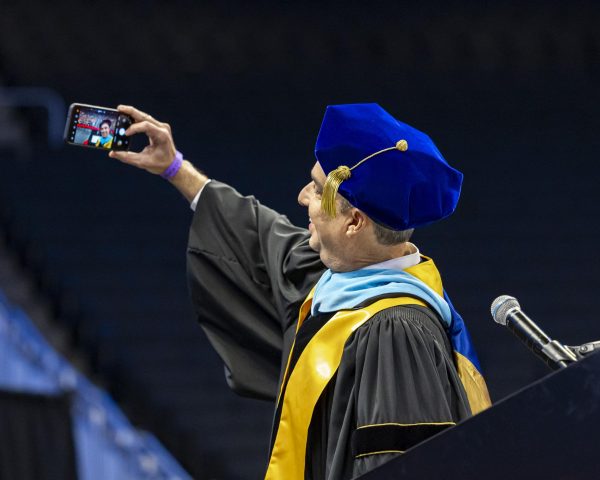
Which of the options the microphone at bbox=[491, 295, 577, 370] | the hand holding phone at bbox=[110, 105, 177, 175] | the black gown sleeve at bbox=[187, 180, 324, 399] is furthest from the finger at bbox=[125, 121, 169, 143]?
the microphone at bbox=[491, 295, 577, 370]

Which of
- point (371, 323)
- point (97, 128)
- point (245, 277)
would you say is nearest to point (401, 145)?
point (371, 323)

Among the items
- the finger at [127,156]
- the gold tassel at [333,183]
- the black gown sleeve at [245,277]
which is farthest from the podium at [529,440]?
the finger at [127,156]

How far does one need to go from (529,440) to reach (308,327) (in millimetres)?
852

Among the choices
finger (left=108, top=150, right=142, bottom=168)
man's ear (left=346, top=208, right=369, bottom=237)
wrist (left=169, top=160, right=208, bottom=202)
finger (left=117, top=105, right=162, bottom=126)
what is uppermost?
finger (left=117, top=105, right=162, bottom=126)

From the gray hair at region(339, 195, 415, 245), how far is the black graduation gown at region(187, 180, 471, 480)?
0.42 feet

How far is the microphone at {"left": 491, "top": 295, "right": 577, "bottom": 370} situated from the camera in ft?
4.51

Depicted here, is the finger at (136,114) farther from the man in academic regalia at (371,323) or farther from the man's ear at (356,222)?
the man's ear at (356,222)

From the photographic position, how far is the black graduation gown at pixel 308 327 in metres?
1.63

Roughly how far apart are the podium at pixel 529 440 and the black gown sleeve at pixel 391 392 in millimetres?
486

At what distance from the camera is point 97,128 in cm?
229

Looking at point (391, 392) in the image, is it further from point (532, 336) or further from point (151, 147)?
point (151, 147)

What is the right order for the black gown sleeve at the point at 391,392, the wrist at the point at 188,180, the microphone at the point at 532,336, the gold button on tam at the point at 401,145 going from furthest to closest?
the wrist at the point at 188,180
the gold button on tam at the point at 401,145
the black gown sleeve at the point at 391,392
the microphone at the point at 532,336

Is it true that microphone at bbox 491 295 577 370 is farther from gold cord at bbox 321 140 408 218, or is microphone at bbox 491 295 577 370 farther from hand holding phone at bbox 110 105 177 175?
hand holding phone at bbox 110 105 177 175

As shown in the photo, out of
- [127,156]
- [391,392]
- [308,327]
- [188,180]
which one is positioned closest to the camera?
[391,392]
